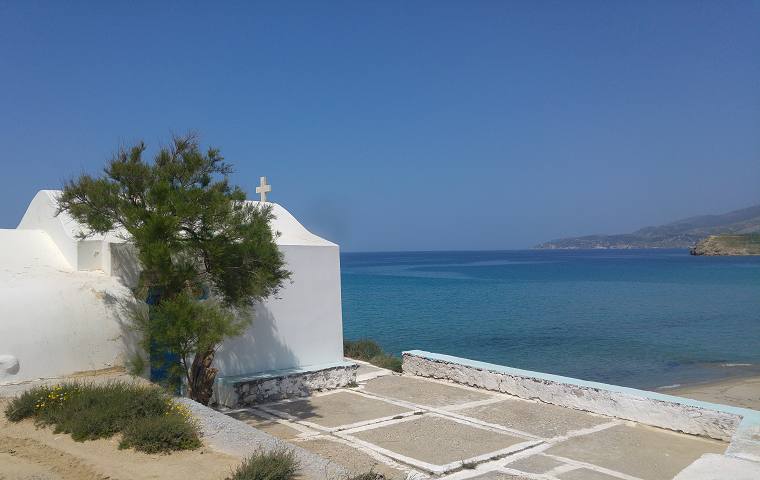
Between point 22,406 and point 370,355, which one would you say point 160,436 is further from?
point 370,355

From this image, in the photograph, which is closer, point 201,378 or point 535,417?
point 201,378

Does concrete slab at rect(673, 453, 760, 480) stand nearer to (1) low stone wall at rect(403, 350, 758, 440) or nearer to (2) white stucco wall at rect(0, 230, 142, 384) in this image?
(1) low stone wall at rect(403, 350, 758, 440)

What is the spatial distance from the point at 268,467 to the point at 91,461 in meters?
1.85

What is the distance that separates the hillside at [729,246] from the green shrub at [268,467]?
14609cm

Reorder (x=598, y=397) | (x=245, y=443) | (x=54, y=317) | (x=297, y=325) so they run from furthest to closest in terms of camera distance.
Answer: (x=297, y=325)
(x=598, y=397)
(x=54, y=317)
(x=245, y=443)

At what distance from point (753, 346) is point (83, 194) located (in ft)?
89.4

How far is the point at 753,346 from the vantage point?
84.0 ft

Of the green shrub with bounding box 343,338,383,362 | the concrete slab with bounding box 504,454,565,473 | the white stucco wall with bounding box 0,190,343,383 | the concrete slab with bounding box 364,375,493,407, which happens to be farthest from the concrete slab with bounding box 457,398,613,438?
the green shrub with bounding box 343,338,383,362

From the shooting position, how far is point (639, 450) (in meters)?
8.09

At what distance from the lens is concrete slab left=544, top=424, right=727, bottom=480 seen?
24.3 feet

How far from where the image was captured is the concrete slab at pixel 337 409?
985cm

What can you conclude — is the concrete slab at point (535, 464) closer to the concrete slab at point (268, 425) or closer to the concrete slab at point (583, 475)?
the concrete slab at point (583, 475)

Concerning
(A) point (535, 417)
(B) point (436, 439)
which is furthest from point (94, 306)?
(A) point (535, 417)

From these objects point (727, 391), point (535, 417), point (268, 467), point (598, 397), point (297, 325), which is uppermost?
point (297, 325)
